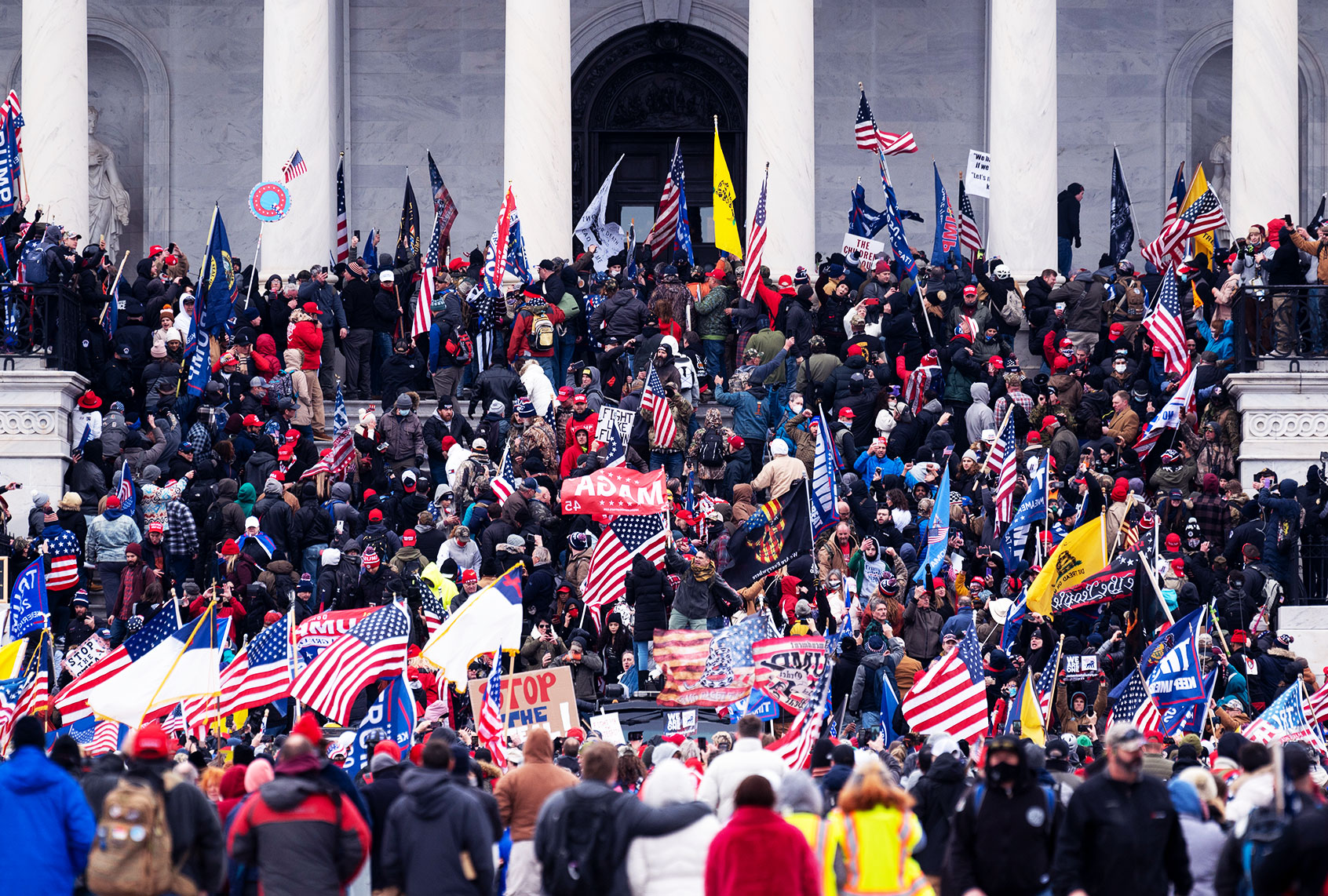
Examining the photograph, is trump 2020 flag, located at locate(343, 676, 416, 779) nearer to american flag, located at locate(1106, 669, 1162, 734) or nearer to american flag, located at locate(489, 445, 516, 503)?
american flag, located at locate(1106, 669, 1162, 734)

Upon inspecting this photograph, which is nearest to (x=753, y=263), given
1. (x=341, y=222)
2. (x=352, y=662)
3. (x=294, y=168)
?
(x=294, y=168)

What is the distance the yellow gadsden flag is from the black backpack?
11.9 m

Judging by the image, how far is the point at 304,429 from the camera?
101 ft

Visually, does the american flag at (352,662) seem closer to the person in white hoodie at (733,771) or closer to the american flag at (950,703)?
the american flag at (950,703)

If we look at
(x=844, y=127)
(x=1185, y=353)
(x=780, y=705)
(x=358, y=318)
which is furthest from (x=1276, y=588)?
(x=844, y=127)

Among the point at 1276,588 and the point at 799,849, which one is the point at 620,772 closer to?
the point at 799,849

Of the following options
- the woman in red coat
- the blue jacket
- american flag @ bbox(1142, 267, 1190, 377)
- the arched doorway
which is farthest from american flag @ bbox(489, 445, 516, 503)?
the arched doorway

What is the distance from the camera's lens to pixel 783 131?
36.9 meters

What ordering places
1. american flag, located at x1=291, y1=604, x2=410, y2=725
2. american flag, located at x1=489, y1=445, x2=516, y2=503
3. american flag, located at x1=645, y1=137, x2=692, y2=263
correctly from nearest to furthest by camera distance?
american flag, located at x1=291, y1=604, x2=410, y2=725 → american flag, located at x1=489, y1=445, x2=516, y2=503 → american flag, located at x1=645, y1=137, x2=692, y2=263

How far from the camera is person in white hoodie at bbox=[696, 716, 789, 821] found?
14.9 m

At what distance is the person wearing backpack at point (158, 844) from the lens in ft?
44.1

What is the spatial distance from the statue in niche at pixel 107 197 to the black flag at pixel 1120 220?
1691 cm

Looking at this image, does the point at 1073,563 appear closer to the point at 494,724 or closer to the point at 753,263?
the point at 494,724

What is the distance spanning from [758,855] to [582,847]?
1.14m
